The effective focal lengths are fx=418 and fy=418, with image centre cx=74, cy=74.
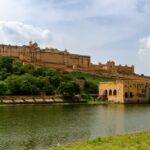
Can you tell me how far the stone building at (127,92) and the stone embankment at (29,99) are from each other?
49.2 ft

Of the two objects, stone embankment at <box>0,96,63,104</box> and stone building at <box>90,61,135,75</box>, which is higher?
stone building at <box>90,61,135,75</box>

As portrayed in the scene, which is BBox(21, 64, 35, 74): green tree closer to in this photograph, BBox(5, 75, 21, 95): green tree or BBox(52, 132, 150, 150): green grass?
BBox(5, 75, 21, 95): green tree

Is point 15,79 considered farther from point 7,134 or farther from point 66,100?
point 7,134

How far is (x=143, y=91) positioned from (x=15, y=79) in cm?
3145

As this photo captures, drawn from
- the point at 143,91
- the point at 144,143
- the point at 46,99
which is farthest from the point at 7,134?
the point at 143,91

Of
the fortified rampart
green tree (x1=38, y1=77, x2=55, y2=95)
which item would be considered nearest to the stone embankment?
green tree (x1=38, y1=77, x2=55, y2=95)

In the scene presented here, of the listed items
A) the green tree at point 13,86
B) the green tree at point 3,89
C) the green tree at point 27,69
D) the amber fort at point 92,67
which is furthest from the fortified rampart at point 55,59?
the green tree at point 3,89

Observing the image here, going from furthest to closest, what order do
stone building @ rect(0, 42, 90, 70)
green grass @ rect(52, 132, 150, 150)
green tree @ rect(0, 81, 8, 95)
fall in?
1. stone building @ rect(0, 42, 90, 70)
2. green tree @ rect(0, 81, 8, 95)
3. green grass @ rect(52, 132, 150, 150)

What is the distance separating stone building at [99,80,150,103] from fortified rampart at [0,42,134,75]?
3384cm

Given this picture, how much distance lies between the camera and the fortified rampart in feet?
444

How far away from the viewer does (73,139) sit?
102 ft

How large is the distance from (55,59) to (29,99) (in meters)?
62.4

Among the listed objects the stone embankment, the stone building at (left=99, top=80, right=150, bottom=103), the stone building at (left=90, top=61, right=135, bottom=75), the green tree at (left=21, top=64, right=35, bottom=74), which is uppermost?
the stone building at (left=90, top=61, right=135, bottom=75)

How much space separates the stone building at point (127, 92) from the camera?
9619 centimetres
